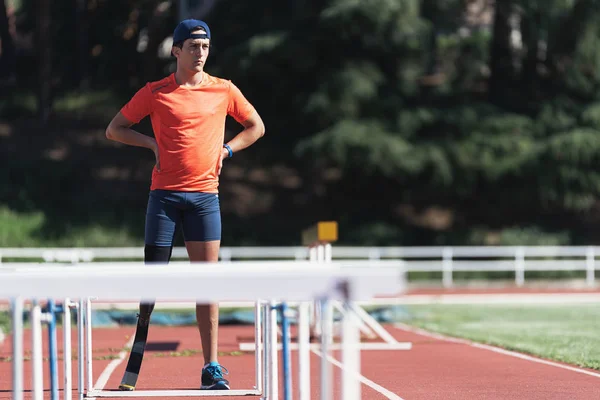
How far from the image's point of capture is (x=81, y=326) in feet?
20.6

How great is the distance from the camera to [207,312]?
21.7 feet

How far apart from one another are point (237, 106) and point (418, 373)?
2929 mm

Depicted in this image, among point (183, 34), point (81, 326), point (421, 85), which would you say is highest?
point (421, 85)

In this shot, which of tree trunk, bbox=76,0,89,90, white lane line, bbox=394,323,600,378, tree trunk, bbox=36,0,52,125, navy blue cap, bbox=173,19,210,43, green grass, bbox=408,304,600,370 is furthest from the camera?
tree trunk, bbox=76,0,89,90

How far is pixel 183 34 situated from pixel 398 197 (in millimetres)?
25171

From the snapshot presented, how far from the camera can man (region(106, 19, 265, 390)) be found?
6492 mm

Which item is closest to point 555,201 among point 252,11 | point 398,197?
point 398,197

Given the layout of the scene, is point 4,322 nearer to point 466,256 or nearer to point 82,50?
point 466,256

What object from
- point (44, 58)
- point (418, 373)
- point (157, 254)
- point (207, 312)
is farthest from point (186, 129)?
point (44, 58)

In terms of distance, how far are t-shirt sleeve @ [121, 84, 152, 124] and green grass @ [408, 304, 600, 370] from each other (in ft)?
14.2

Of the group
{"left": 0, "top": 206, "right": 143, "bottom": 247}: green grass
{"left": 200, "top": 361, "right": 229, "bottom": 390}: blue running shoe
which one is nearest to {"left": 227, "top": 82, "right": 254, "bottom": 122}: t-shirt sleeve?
{"left": 200, "top": 361, "right": 229, "bottom": 390}: blue running shoe

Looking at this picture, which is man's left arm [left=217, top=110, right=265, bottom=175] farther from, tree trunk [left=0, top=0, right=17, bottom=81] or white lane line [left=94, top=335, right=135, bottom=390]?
tree trunk [left=0, top=0, right=17, bottom=81]

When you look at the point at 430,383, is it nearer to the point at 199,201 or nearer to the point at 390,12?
the point at 199,201

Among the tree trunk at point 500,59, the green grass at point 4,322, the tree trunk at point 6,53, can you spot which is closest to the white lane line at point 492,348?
the green grass at point 4,322
